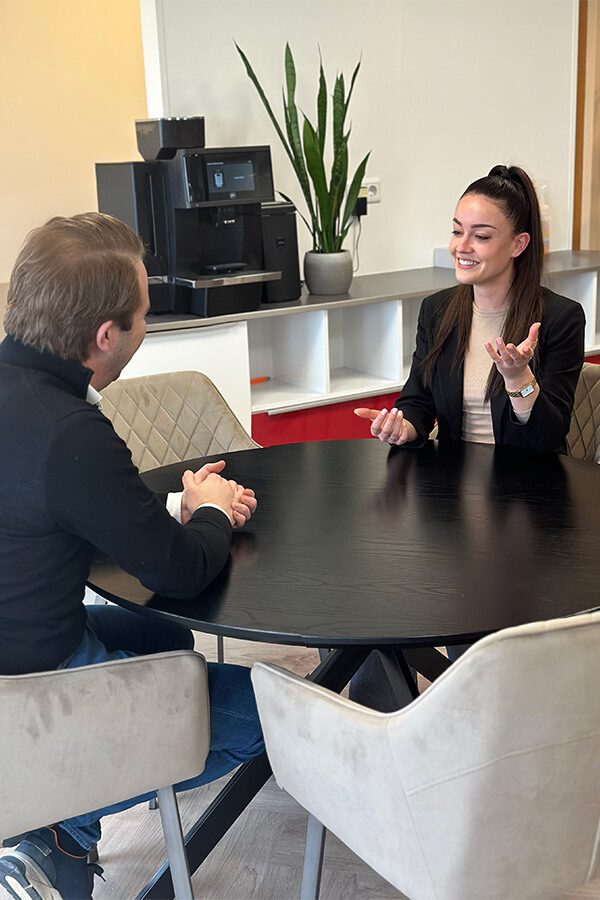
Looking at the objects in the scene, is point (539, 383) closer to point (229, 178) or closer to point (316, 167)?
point (229, 178)

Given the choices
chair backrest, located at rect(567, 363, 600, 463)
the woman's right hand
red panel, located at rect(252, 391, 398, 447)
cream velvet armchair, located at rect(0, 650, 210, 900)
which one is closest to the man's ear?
cream velvet armchair, located at rect(0, 650, 210, 900)

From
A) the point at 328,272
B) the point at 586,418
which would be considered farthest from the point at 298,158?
the point at 586,418

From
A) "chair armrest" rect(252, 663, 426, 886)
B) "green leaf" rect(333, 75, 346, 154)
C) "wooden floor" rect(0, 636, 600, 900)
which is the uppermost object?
"green leaf" rect(333, 75, 346, 154)

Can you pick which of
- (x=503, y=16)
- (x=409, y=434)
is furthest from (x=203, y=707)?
(x=503, y=16)

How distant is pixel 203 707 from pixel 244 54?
2.99m

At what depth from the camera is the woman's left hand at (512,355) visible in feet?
7.07

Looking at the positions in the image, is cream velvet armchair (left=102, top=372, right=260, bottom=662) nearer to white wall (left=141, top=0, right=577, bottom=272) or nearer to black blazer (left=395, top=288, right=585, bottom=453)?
black blazer (left=395, top=288, right=585, bottom=453)

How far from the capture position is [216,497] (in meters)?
1.81

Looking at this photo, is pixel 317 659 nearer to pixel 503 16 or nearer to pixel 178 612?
pixel 178 612

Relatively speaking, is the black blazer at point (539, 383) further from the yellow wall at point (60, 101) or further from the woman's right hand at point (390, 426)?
the yellow wall at point (60, 101)

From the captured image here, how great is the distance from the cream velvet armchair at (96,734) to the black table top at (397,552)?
11cm

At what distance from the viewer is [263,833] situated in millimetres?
2201

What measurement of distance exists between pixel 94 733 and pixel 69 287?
63 cm

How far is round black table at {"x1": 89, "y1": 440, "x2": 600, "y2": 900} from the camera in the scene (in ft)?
4.95
